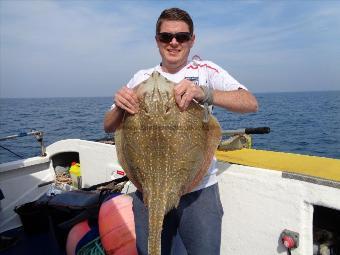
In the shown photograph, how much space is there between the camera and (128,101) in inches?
97.6

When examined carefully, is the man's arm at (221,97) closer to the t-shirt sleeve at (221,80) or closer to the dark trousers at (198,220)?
the t-shirt sleeve at (221,80)

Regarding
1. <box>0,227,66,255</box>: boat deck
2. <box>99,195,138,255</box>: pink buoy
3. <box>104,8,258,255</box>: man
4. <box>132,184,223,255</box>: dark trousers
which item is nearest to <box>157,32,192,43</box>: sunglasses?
<box>104,8,258,255</box>: man

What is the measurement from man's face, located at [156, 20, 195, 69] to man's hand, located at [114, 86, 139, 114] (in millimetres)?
630

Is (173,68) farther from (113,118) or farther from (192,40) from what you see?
(113,118)

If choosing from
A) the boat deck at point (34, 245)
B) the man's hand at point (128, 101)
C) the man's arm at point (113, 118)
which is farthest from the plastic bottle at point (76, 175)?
the man's hand at point (128, 101)

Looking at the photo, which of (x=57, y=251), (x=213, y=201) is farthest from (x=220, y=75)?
(x=57, y=251)

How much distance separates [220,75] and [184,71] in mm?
319

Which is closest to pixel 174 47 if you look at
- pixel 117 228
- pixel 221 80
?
pixel 221 80

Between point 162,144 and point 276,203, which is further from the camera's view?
point 276,203

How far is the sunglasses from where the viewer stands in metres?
2.87

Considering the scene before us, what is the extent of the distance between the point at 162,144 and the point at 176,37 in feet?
3.19

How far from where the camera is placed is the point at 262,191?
146 inches

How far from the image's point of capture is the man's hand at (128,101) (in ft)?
8.11

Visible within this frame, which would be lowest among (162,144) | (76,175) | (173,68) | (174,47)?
(76,175)
